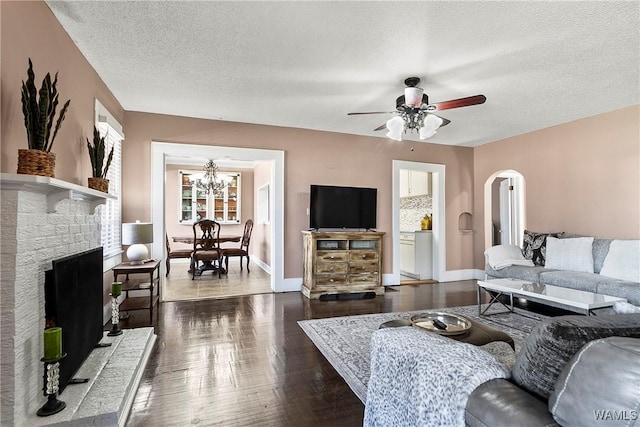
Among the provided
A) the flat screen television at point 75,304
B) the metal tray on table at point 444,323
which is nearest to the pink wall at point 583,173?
the metal tray on table at point 444,323

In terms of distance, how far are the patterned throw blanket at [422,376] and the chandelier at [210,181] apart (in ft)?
21.7

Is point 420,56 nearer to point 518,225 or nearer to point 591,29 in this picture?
point 591,29

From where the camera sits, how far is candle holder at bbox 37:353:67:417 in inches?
65.2

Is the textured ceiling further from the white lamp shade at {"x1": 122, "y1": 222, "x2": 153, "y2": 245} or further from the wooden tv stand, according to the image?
the wooden tv stand

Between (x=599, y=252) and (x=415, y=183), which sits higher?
(x=415, y=183)

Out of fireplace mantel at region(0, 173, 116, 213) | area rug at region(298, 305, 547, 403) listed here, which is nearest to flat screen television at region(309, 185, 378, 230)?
area rug at region(298, 305, 547, 403)

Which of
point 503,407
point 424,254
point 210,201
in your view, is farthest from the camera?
point 210,201

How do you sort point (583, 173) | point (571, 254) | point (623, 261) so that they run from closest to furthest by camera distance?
point (623, 261), point (571, 254), point (583, 173)

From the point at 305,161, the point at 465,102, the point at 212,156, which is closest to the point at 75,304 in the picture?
the point at 212,156

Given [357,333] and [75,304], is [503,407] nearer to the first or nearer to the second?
[357,333]

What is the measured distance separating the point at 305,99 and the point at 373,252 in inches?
100

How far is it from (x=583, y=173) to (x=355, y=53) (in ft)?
13.3

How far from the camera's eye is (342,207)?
5.21 m

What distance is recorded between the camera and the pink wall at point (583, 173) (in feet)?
13.4
